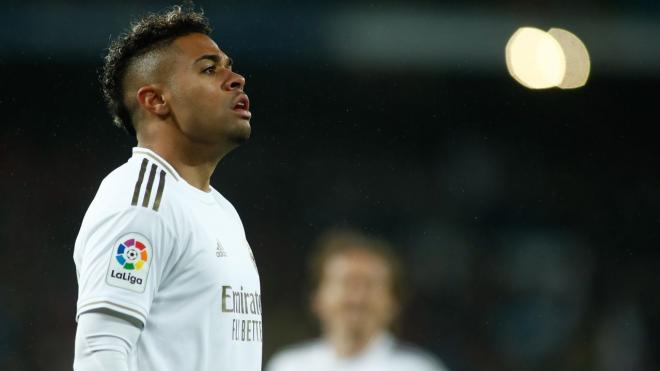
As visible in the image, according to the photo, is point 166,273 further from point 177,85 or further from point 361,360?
point 361,360

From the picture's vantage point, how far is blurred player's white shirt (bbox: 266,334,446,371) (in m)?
5.09

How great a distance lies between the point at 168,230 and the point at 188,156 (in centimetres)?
39

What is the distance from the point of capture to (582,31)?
12.1m

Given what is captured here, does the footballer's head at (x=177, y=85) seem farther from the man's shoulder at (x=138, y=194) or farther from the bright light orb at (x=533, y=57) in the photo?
the bright light orb at (x=533, y=57)

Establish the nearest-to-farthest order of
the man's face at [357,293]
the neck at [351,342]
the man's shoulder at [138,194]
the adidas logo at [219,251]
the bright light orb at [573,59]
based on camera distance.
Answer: the man's shoulder at [138,194], the adidas logo at [219,251], the man's face at [357,293], the neck at [351,342], the bright light orb at [573,59]

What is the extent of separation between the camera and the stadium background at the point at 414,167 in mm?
10328

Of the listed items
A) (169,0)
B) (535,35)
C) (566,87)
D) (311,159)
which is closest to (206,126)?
(169,0)

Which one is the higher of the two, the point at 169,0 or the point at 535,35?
the point at 535,35

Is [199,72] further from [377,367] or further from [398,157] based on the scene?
[398,157]

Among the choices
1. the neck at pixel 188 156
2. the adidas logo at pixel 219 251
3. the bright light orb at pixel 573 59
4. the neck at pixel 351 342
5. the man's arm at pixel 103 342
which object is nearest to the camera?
the man's arm at pixel 103 342

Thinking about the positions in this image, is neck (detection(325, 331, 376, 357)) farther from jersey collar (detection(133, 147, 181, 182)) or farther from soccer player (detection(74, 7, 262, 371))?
jersey collar (detection(133, 147, 181, 182))

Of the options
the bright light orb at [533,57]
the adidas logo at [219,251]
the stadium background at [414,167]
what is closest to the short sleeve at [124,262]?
the adidas logo at [219,251]

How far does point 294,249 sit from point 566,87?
422 cm

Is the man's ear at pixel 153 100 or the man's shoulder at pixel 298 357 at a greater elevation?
the man's shoulder at pixel 298 357
